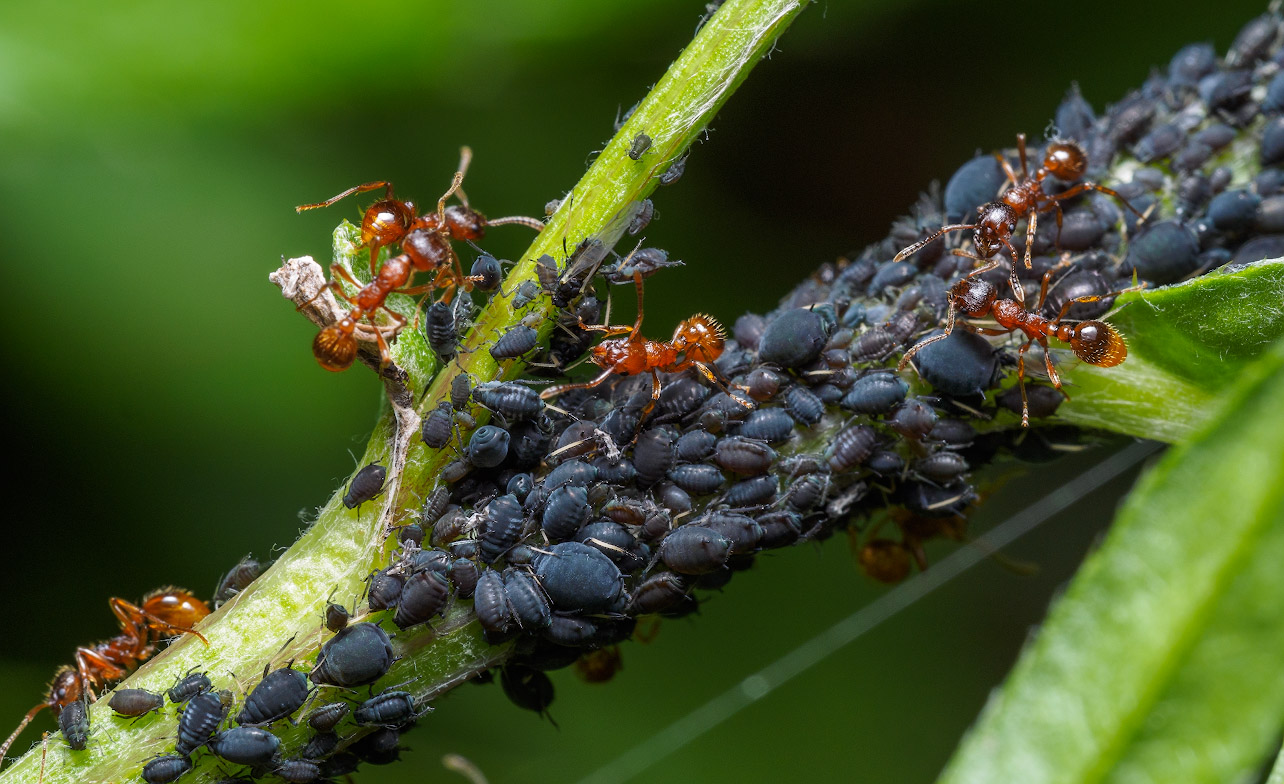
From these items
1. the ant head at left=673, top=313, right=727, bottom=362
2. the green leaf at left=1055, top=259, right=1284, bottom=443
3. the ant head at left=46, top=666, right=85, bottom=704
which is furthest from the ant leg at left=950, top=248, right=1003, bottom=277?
the ant head at left=46, top=666, right=85, bottom=704

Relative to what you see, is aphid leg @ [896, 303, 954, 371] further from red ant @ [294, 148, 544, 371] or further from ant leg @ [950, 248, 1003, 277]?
red ant @ [294, 148, 544, 371]

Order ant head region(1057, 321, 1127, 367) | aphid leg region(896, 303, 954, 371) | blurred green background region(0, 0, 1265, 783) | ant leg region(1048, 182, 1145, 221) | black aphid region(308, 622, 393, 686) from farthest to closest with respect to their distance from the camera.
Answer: blurred green background region(0, 0, 1265, 783) < ant leg region(1048, 182, 1145, 221) < aphid leg region(896, 303, 954, 371) < ant head region(1057, 321, 1127, 367) < black aphid region(308, 622, 393, 686)

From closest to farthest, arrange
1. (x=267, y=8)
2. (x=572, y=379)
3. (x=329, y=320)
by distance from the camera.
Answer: (x=329, y=320), (x=572, y=379), (x=267, y=8)

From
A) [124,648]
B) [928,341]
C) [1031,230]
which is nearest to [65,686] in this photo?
[124,648]

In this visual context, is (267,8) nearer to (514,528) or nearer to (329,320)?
(329,320)

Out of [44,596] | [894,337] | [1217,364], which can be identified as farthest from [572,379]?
[44,596]

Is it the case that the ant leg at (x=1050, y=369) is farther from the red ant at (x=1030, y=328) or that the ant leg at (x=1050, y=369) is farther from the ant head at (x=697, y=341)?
the ant head at (x=697, y=341)

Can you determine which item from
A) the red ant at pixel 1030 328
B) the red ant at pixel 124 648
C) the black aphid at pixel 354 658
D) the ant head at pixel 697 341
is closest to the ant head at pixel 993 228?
the red ant at pixel 1030 328
